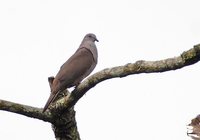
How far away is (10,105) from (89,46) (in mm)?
3280

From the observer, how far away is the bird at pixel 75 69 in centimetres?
499

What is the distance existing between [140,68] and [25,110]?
156 centimetres

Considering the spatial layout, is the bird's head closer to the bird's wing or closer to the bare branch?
the bird's wing

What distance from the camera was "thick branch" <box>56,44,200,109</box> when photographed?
8.34ft

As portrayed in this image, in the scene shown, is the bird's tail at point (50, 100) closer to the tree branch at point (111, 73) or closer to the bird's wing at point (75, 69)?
the tree branch at point (111, 73)

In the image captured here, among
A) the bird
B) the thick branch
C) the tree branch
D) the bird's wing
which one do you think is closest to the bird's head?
the bird

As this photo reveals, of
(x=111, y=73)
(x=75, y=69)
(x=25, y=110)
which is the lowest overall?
(x=25, y=110)

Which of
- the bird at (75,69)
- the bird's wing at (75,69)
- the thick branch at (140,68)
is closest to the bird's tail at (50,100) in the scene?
the bird at (75,69)

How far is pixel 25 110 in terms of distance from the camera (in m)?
3.88

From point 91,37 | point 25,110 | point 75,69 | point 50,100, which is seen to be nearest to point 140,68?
point 25,110

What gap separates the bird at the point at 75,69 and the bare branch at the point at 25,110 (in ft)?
1.93

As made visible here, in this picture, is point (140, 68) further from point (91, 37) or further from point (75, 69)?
point (91, 37)

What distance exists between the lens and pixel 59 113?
4.06 metres

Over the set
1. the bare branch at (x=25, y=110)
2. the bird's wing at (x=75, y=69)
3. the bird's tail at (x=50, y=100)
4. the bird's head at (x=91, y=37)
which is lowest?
the bare branch at (x=25, y=110)
